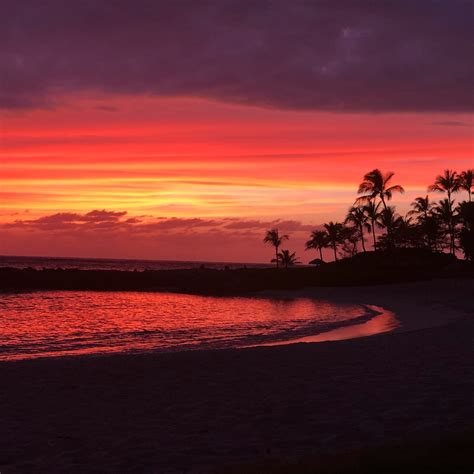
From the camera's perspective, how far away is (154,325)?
30453mm

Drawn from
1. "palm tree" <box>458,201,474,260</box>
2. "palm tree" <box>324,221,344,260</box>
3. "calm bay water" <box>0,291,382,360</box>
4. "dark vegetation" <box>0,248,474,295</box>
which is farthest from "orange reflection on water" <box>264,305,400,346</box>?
"palm tree" <box>324,221,344,260</box>

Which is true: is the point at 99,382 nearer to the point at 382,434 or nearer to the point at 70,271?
the point at 382,434

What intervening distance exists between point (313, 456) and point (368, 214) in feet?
233

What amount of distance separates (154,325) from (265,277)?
40948 millimetres

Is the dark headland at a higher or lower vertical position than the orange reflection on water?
higher

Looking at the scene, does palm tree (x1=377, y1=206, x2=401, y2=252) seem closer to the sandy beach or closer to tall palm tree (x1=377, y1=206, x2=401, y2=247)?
tall palm tree (x1=377, y1=206, x2=401, y2=247)

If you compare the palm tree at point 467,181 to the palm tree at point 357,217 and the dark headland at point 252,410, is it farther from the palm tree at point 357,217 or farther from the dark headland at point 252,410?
the dark headland at point 252,410

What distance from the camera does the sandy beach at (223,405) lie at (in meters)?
8.15

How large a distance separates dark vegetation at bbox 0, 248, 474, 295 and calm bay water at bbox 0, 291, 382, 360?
60.3 ft

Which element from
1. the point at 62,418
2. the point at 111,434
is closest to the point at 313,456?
the point at 111,434

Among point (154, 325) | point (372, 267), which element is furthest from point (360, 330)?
point (372, 267)

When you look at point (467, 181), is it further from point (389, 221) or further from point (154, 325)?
point (154, 325)

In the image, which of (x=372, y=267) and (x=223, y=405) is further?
(x=372, y=267)

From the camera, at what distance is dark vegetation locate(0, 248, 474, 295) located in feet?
203
